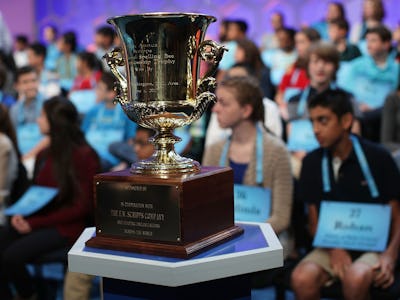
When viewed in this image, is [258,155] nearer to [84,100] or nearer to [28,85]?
[28,85]

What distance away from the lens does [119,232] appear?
1790mm

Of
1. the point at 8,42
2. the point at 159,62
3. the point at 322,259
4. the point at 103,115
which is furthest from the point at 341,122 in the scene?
the point at 8,42

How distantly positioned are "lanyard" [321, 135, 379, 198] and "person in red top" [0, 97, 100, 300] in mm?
1197

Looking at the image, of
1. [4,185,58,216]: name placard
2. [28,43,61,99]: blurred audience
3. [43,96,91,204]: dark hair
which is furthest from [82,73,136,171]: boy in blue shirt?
[28,43,61,99]: blurred audience

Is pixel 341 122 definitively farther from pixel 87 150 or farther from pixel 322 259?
pixel 87 150

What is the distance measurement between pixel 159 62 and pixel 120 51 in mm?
161

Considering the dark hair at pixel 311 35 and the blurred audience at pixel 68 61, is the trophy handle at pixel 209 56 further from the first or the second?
the blurred audience at pixel 68 61

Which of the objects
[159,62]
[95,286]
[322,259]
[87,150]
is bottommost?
[95,286]

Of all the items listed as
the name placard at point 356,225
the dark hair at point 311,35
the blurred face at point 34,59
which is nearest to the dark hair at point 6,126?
the name placard at point 356,225

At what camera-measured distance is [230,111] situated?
318 centimetres

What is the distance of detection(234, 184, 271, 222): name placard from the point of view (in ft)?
9.79

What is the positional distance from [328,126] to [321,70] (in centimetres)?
154

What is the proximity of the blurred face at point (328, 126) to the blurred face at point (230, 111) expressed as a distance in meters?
0.35

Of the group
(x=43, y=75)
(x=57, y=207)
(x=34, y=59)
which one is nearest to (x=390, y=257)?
(x=57, y=207)
